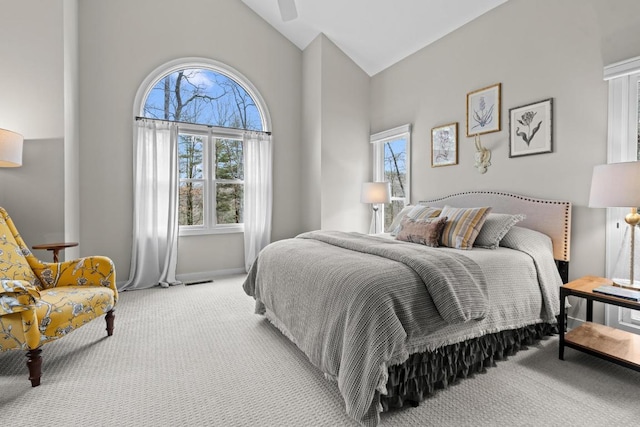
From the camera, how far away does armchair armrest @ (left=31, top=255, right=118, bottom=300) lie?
2.44 metres

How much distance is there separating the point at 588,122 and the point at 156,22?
472 centimetres

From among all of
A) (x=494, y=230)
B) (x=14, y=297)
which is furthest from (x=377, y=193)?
(x=14, y=297)

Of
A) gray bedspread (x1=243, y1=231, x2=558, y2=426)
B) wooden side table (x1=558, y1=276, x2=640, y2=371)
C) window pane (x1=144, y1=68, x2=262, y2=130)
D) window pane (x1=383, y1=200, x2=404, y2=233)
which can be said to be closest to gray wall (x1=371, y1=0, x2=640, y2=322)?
wooden side table (x1=558, y1=276, x2=640, y2=371)

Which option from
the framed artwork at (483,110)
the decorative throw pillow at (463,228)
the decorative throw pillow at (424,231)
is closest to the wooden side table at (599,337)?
the decorative throw pillow at (463,228)

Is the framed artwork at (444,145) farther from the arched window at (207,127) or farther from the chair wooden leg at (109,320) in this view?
the chair wooden leg at (109,320)

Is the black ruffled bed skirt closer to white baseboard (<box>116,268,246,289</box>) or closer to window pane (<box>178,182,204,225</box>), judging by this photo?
white baseboard (<box>116,268,246,289</box>)

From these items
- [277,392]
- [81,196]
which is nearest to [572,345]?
[277,392]

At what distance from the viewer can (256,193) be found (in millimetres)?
4609

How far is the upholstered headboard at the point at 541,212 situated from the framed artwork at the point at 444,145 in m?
0.55

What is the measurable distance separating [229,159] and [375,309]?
12.0 ft

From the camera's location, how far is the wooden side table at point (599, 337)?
1878 mm

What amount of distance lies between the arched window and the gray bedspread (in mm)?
2603

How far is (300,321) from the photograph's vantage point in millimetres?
2117

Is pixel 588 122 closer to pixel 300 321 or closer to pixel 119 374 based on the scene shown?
pixel 300 321
